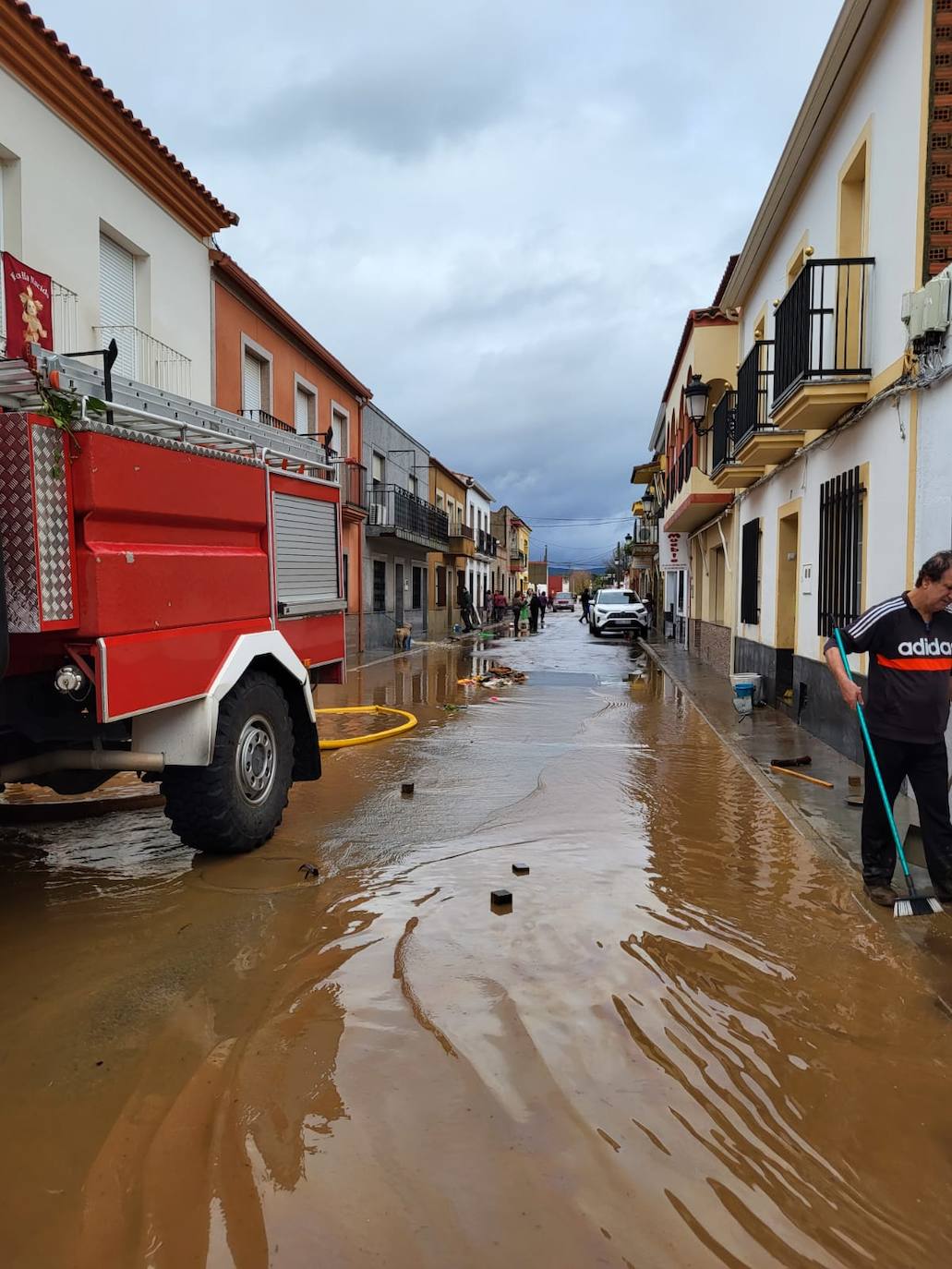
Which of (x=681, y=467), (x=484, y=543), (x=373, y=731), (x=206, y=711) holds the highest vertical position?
(x=681, y=467)

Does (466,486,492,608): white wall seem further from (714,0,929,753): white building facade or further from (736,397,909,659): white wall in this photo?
(714,0,929,753): white building facade

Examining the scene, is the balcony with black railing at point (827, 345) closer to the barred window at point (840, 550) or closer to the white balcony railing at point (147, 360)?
the barred window at point (840, 550)

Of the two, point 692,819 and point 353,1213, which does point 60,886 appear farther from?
point 692,819

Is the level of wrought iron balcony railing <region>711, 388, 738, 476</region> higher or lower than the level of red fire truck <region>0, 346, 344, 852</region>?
higher

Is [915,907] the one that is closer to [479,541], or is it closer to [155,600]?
[155,600]

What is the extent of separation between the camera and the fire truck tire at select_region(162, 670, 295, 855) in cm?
433

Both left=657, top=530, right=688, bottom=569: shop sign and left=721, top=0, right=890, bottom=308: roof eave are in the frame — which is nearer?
left=721, top=0, right=890, bottom=308: roof eave

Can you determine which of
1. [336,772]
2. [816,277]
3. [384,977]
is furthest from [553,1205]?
[816,277]

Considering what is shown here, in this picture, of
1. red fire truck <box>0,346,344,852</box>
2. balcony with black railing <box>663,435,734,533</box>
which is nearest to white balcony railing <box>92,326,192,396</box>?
red fire truck <box>0,346,344,852</box>

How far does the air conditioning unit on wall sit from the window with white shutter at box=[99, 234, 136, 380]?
357 inches

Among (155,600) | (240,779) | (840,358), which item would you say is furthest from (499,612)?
(155,600)

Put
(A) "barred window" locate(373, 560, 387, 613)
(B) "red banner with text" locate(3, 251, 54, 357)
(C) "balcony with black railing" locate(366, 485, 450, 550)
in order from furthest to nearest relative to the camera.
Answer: (A) "barred window" locate(373, 560, 387, 613)
(C) "balcony with black railing" locate(366, 485, 450, 550)
(B) "red banner with text" locate(3, 251, 54, 357)

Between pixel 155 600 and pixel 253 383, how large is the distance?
12648mm

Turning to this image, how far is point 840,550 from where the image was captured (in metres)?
8.05
